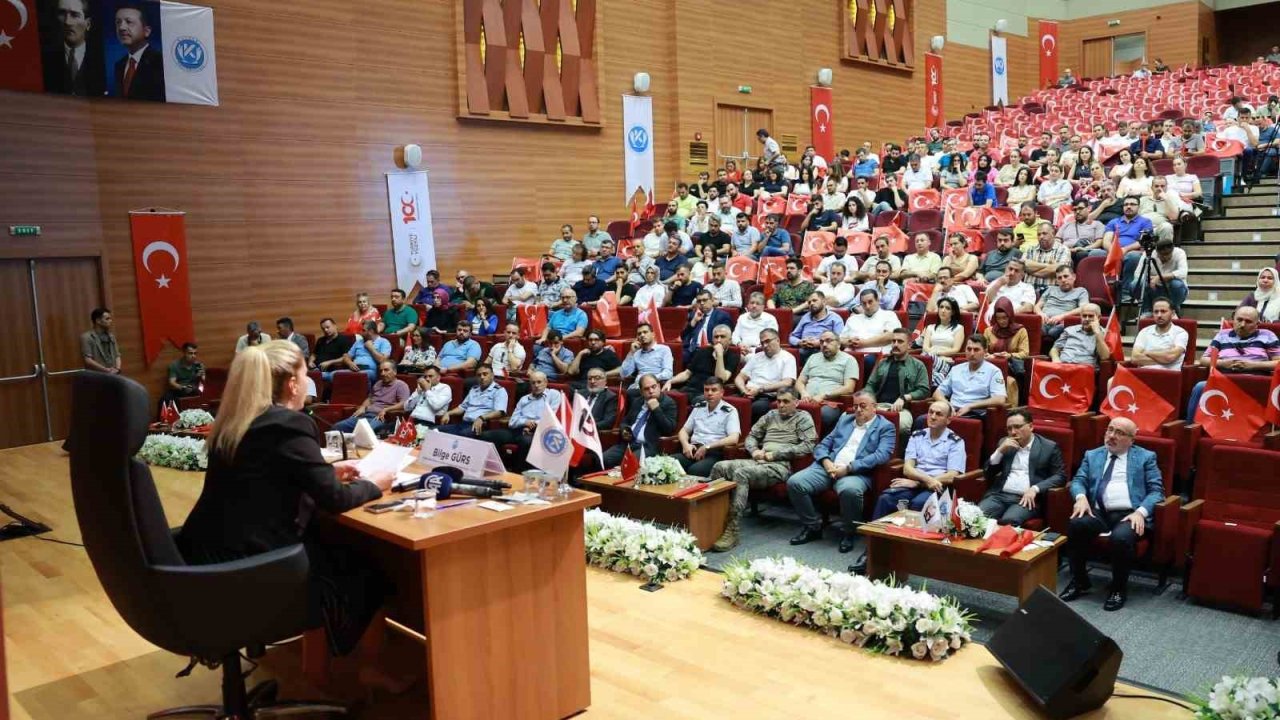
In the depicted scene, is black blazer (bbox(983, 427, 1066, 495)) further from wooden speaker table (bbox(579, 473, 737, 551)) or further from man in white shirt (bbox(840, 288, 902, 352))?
man in white shirt (bbox(840, 288, 902, 352))

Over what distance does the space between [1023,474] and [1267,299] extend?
97.3 inches

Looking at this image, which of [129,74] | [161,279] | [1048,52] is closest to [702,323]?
[161,279]

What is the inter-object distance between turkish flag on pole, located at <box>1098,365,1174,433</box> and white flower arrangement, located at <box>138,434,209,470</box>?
6245 millimetres

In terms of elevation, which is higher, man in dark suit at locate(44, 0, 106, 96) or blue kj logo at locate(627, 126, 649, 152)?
man in dark suit at locate(44, 0, 106, 96)

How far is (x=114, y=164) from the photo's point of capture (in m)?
8.84

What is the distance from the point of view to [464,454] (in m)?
2.99

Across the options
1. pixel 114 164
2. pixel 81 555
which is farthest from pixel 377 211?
pixel 81 555

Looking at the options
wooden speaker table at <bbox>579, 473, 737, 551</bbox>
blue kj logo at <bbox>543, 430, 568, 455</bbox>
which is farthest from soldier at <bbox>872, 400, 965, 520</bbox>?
blue kj logo at <bbox>543, 430, 568, 455</bbox>

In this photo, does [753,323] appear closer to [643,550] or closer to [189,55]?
[643,550]

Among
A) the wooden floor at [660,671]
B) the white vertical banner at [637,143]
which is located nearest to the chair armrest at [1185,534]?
the wooden floor at [660,671]

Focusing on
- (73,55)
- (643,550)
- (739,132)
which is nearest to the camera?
(643,550)

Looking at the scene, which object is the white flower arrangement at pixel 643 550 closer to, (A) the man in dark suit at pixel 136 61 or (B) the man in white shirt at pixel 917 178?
(A) the man in dark suit at pixel 136 61

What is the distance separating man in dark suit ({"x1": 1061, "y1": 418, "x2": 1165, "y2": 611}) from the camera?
163 inches

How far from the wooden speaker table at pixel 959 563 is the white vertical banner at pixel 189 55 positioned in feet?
26.7
